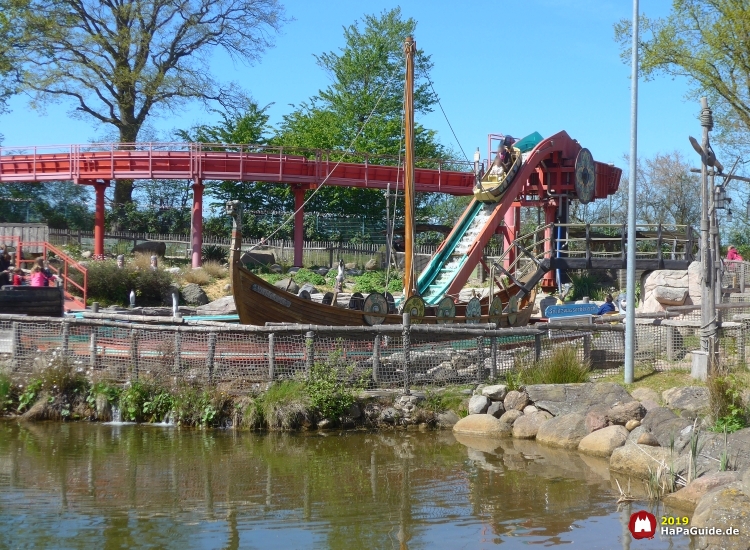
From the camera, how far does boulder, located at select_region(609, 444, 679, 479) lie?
11.1 meters

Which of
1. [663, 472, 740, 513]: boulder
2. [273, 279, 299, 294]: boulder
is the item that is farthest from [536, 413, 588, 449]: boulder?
[273, 279, 299, 294]: boulder

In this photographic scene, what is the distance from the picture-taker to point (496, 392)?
14.4 meters

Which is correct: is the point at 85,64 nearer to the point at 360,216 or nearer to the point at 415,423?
the point at 360,216

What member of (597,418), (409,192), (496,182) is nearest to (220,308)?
(409,192)

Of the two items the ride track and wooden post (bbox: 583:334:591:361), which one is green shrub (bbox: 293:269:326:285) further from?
wooden post (bbox: 583:334:591:361)

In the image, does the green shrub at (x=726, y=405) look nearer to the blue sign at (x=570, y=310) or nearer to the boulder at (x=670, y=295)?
the blue sign at (x=570, y=310)

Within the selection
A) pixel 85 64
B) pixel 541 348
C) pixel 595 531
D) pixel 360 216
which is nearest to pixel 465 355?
pixel 541 348

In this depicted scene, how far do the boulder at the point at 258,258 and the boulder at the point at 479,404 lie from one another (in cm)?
2065

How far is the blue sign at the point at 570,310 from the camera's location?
18031mm

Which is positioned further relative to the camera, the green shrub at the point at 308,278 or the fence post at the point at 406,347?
the green shrub at the point at 308,278

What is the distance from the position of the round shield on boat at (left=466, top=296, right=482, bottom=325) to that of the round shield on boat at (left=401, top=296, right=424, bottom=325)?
157 cm

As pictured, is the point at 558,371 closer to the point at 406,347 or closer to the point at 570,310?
the point at 406,347

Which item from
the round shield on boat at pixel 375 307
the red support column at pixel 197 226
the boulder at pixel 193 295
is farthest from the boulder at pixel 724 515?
the red support column at pixel 197 226

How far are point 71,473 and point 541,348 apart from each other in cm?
786
